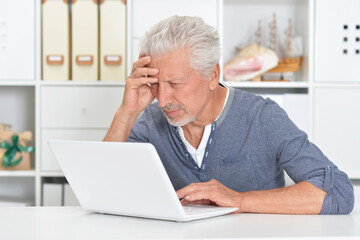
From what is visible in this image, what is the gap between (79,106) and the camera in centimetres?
237

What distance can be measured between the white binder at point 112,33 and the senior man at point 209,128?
72 centimetres

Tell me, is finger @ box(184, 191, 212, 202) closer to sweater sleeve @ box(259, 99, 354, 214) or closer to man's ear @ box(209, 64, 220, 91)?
sweater sleeve @ box(259, 99, 354, 214)

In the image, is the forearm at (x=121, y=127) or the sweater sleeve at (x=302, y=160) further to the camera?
the forearm at (x=121, y=127)

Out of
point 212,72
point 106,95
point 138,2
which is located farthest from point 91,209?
point 138,2

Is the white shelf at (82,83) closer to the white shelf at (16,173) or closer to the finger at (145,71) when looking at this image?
the white shelf at (16,173)

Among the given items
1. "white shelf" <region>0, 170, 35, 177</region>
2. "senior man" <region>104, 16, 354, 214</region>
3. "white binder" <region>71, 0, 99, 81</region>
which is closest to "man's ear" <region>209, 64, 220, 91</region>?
"senior man" <region>104, 16, 354, 214</region>

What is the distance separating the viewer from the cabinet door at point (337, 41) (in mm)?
2361

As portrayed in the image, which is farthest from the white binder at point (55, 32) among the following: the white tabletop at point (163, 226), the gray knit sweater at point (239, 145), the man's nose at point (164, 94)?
the white tabletop at point (163, 226)

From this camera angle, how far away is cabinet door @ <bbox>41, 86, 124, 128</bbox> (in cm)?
235

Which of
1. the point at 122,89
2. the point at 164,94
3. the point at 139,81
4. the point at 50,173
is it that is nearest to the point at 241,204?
the point at 164,94

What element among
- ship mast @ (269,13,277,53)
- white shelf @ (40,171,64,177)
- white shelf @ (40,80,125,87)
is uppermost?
ship mast @ (269,13,277,53)

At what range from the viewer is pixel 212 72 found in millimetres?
1470

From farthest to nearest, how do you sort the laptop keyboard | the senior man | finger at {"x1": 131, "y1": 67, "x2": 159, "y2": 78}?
finger at {"x1": 131, "y1": 67, "x2": 159, "y2": 78}
the senior man
the laptop keyboard

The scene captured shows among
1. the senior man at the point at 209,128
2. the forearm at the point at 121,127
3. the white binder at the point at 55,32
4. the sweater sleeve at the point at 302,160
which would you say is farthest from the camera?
the white binder at the point at 55,32
